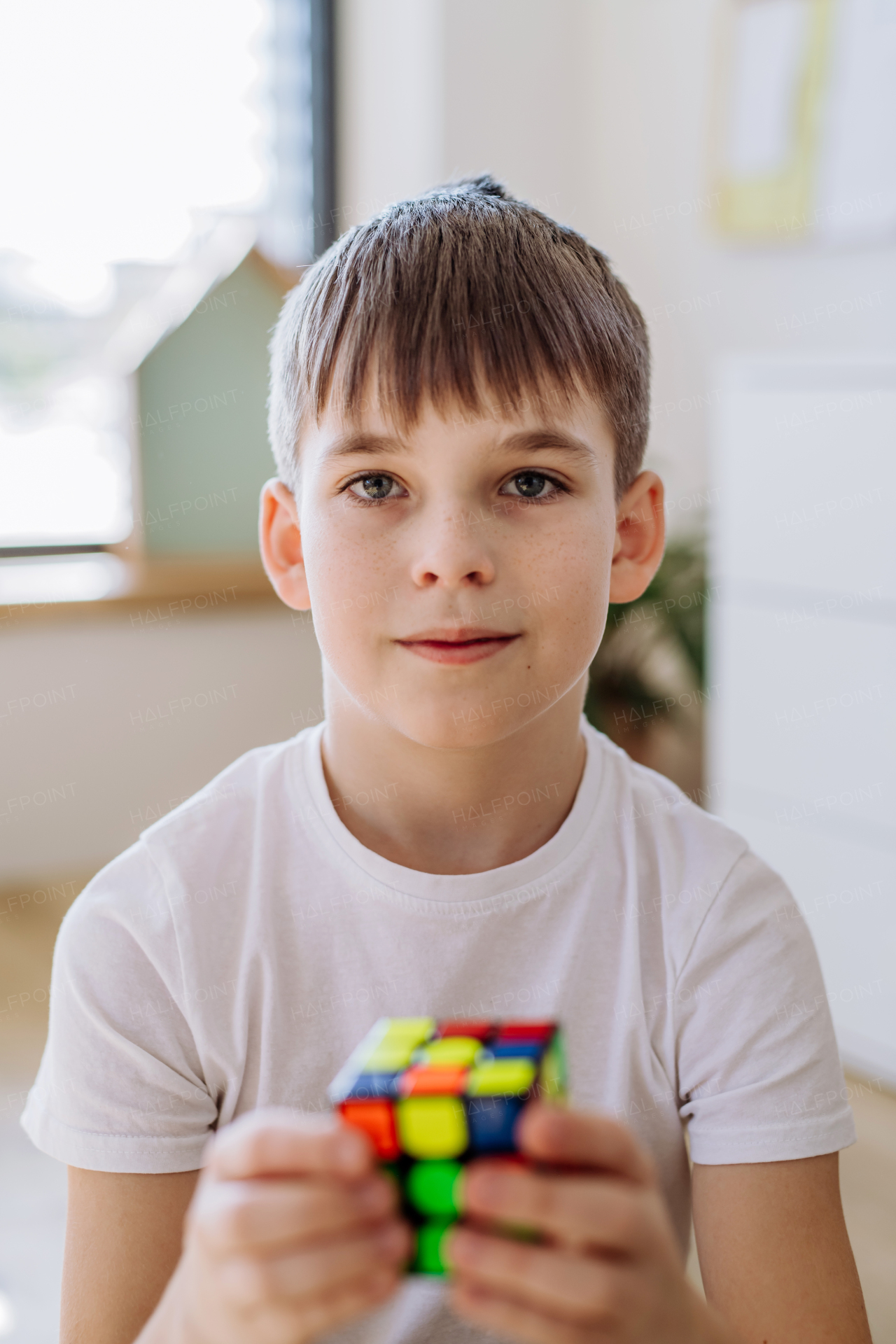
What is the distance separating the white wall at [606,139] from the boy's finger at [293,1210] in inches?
105

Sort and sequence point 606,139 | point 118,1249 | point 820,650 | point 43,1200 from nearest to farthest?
point 118,1249, point 43,1200, point 820,650, point 606,139

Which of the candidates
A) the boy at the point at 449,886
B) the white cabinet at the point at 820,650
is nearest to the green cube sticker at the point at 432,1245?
the boy at the point at 449,886

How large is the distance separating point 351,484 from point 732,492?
1670mm

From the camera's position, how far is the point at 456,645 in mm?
810

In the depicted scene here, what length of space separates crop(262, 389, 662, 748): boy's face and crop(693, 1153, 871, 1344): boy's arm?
334 millimetres

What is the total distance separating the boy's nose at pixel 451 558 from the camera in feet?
2.54

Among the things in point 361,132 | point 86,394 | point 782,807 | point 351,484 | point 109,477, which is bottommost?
point 782,807

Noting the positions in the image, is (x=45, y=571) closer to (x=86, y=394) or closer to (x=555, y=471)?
(x=86, y=394)

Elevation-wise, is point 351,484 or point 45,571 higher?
point 351,484

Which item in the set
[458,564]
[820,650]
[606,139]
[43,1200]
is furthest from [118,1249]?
[606,139]

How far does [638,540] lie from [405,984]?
0.38 meters

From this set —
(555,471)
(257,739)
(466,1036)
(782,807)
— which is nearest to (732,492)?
(782,807)

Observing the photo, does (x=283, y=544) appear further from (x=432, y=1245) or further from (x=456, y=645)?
(x=432, y=1245)

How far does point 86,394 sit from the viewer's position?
3.18m
